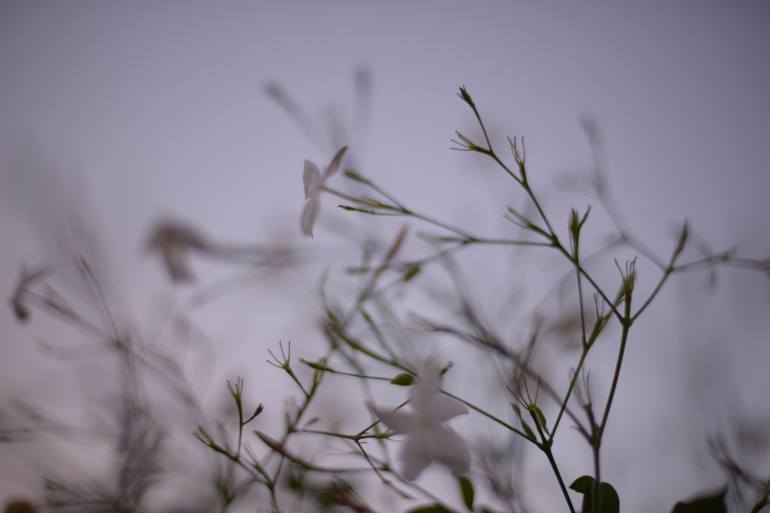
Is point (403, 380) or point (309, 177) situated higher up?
point (309, 177)

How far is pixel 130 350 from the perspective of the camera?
578 mm

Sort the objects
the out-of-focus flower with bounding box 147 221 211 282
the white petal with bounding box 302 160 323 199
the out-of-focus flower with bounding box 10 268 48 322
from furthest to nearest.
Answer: the out-of-focus flower with bounding box 147 221 211 282, the out-of-focus flower with bounding box 10 268 48 322, the white petal with bounding box 302 160 323 199

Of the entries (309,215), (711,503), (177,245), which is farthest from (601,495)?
(177,245)

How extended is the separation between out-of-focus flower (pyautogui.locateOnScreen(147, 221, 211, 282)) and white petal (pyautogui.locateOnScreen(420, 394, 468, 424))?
16.7 inches

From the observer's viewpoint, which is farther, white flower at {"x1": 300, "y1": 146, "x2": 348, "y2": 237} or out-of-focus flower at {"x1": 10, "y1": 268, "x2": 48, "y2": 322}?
out-of-focus flower at {"x1": 10, "y1": 268, "x2": 48, "y2": 322}

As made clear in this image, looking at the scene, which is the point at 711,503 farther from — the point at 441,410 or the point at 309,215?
the point at 309,215

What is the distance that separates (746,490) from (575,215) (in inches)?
13.5

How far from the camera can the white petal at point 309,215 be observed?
39 centimetres

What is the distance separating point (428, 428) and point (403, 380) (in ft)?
0.15

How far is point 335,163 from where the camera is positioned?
1.33ft

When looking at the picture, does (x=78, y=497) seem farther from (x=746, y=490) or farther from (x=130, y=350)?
(x=746, y=490)

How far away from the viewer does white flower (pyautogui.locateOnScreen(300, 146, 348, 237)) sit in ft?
1.27

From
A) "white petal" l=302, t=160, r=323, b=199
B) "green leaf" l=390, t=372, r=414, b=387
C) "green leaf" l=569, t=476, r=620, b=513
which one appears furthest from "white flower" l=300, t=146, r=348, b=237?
"green leaf" l=569, t=476, r=620, b=513

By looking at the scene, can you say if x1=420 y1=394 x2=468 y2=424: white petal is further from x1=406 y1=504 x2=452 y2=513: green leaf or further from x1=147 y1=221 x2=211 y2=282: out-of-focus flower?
x1=147 y1=221 x2=211 y2=282: out-of-focus flower
